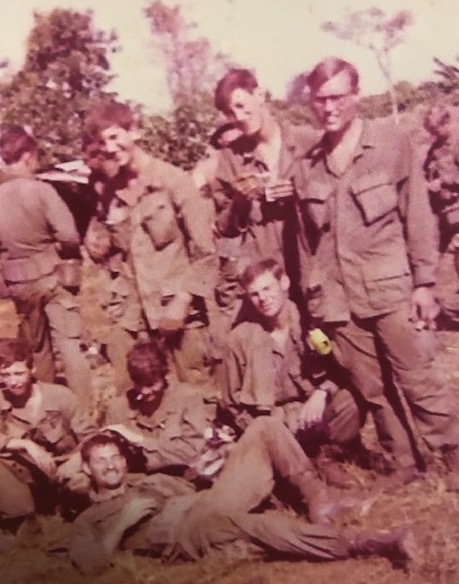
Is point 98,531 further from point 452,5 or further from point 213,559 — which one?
point 452,5

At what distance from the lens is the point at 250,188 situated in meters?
1.95

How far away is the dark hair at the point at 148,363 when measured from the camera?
197 centimetres

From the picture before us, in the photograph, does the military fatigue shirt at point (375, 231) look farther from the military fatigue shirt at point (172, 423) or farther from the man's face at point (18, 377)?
the man's face at point (18, 377)

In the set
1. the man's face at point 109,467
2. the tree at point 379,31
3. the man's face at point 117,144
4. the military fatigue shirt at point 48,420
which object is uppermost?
the tree at point 379,31

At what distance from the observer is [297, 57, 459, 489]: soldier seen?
192cm

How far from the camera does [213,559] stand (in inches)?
75.7

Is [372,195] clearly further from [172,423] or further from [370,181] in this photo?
[172,423]

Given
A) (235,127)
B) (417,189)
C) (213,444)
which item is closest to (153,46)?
(235,127)

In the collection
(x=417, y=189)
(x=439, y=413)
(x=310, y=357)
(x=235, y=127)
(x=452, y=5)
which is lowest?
(x=439, y=413)

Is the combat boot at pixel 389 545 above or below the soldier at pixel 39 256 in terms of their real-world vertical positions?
below

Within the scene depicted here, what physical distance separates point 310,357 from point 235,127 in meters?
0.49

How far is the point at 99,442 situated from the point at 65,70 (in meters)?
0.77

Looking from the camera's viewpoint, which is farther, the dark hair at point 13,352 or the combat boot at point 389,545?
the dark hair at point 13,352

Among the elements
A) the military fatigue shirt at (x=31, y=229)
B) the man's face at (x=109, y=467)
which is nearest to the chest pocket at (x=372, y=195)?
the military fatigue shirt at (x=31, y=229)
